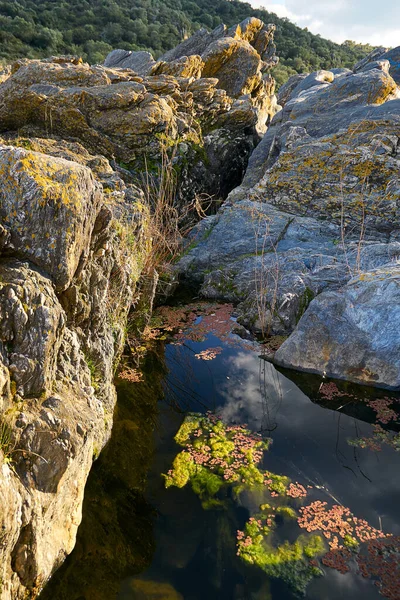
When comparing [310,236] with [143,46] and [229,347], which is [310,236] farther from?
[143,46]

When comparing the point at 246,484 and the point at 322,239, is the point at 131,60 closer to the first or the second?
the point at 322,239

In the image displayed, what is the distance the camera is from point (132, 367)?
6.64m

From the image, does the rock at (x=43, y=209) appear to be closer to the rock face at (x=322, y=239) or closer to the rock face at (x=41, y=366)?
the rock face at (x=41, y=366)

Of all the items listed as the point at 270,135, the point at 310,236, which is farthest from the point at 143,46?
the point at 310,236

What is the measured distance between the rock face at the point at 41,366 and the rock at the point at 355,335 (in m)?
3.57

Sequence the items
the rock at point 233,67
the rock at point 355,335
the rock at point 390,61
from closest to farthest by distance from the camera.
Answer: the rock at point 355,335
the rock at point 390,61
the rock at point 233,67

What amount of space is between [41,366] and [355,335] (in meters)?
4.74

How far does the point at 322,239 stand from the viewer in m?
9.44

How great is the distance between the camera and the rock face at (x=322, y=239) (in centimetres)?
659

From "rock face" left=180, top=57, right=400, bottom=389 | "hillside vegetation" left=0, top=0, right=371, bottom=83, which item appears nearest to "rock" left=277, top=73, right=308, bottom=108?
"rock face" left=180, top=57, right=400, bottom=389

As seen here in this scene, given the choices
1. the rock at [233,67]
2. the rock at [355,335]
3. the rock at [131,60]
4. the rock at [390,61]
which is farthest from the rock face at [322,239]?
the rock at [131,60]

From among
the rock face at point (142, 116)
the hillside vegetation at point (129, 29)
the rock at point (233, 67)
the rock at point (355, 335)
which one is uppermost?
the hillside vegetation at point (129, 29)

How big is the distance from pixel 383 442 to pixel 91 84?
11.2 meters

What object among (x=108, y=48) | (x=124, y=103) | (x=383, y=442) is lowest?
(x=383, y=442)
